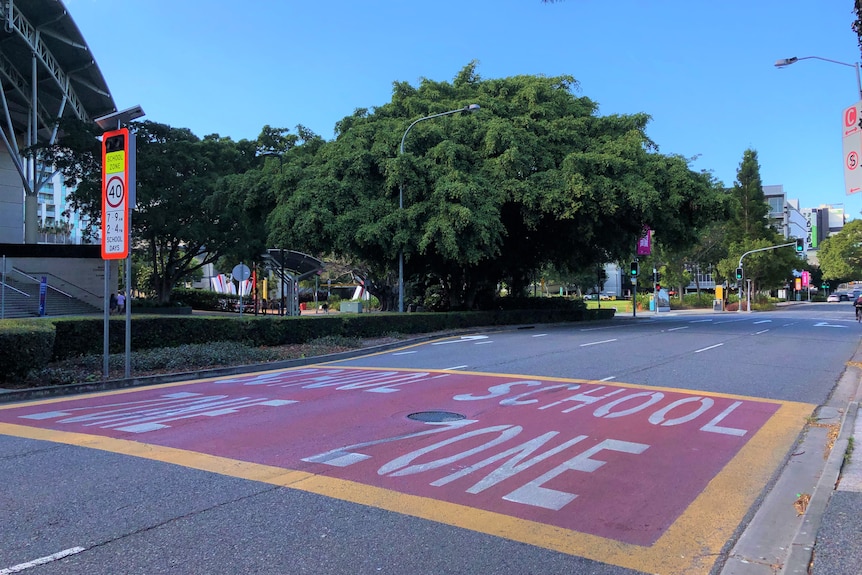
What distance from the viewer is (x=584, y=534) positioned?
418cm

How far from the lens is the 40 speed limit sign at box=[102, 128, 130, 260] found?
1111cm

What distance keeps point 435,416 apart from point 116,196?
7730 mm

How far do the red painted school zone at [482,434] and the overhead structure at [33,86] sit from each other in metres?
Result: 27.5

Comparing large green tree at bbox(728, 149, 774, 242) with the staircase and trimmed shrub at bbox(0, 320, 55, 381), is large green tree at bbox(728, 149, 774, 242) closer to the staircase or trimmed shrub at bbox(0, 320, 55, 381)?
the staircase

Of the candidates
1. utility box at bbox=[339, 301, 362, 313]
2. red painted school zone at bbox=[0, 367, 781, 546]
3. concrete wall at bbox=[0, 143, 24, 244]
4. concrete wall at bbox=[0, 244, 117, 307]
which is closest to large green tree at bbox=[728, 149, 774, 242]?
utility box at bbox=[339, 301, 362, 313]

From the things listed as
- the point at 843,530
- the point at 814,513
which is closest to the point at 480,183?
the point at 814,513

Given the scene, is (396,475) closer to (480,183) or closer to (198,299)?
(480,183)

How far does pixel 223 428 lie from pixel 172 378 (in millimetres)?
5067

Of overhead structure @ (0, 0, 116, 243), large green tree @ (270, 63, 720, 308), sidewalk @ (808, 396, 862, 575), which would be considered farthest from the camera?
overhead structure @ (0, 0, 116, 243)

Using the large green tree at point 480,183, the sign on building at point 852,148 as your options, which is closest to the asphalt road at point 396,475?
the sign on building at point 852,148

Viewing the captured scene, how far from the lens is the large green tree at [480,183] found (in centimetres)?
2259

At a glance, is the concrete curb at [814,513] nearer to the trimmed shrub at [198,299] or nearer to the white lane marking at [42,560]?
the white lane marking at [42,560]

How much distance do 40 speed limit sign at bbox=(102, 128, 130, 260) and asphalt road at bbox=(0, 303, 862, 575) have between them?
287 cm

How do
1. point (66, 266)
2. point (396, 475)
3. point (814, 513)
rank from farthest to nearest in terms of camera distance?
1. point (66, 266)
2. point (396, 475)
3. point (814, 513)
